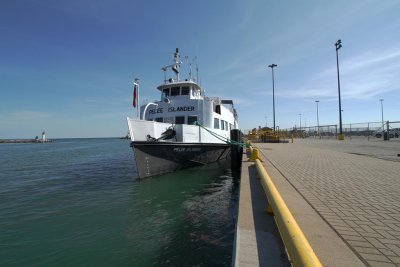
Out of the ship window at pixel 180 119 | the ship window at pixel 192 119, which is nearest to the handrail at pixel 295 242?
the ship window at pixel 192 119

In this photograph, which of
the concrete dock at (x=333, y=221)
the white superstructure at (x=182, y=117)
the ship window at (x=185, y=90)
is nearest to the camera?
the concrete dock at (x=333, y=221)

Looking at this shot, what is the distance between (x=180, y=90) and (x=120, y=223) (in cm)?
1162

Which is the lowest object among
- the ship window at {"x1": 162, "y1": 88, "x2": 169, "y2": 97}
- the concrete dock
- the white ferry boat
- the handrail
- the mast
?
the concrete dock

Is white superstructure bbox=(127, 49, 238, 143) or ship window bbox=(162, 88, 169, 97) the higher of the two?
ship window bbox=(162, 88, 169, 97)

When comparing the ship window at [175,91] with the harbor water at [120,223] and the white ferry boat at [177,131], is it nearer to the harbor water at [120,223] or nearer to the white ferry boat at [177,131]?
the white ferry boat at [177,131]

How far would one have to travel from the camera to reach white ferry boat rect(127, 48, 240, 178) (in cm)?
1197

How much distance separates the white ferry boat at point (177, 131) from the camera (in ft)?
39.3

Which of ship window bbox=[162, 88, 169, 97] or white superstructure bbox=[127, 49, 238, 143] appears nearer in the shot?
white superstructure bbox=[127, 49, 238, 143]

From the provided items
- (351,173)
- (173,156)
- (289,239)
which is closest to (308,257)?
(289,239)

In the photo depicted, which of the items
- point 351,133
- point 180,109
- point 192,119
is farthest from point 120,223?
point 351,133

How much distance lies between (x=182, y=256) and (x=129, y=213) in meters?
3.19

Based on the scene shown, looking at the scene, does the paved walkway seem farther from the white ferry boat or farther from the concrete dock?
the white ferry boat

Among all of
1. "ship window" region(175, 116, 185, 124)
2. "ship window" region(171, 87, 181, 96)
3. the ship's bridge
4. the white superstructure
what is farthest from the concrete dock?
"ship window" region(171, 87, 181, 96)

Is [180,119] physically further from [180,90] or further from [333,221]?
[333,221]
